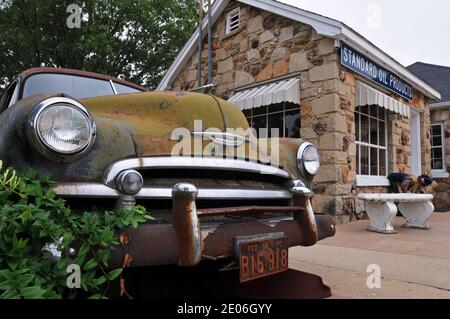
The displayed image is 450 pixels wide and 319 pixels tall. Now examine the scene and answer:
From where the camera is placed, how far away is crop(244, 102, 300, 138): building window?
6.83 metres

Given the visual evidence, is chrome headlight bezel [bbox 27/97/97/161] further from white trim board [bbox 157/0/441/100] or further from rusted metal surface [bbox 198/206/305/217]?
white trim board [bbox 157/0/441/100]

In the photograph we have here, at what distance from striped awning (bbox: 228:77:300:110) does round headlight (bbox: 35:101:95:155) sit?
5.02 meters

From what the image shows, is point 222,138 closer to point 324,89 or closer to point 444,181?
point 324,89

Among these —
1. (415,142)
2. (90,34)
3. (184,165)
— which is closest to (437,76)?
(415,142)

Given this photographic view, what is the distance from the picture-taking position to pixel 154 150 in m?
1.73

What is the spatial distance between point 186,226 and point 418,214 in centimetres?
521

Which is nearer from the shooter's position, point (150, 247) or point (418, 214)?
point (150, 247)

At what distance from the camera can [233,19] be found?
819 cm

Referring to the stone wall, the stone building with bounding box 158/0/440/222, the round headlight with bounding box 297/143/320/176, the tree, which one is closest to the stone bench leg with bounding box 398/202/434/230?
the stone building with bounding box 158/0/440/222

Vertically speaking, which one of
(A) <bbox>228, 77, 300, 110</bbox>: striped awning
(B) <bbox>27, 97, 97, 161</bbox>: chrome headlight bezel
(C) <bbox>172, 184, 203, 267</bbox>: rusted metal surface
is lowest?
(C) <bbox>172, 184, 203, 267</bbox>: rusted metal surface

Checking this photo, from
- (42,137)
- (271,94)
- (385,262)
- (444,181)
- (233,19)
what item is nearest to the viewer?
(42,137)
